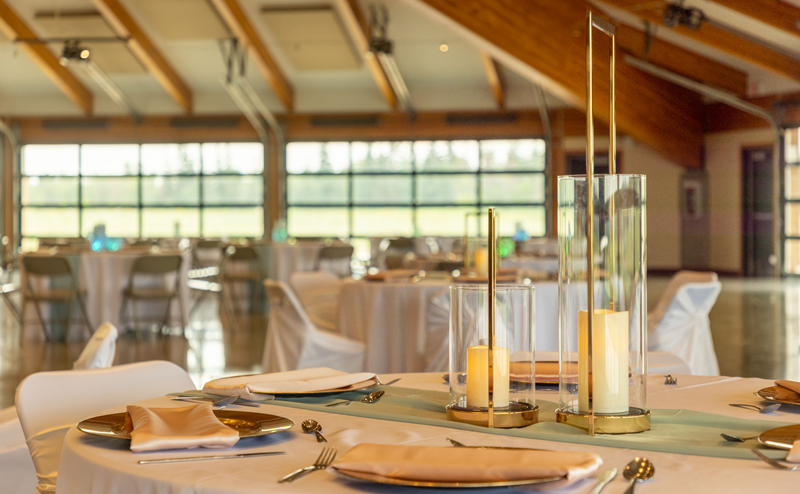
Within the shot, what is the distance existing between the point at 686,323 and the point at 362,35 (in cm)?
957

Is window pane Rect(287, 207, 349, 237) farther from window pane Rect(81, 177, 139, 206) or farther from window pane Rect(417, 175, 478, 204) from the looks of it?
window pane Rect(81, 177, 139, 206)

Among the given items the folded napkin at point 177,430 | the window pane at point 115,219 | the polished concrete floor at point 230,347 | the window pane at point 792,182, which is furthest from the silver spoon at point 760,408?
the window pane at point 115,219

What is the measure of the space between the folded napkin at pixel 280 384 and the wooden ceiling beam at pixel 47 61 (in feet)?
43.0

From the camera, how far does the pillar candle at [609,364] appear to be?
126cm

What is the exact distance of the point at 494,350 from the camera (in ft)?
4.28

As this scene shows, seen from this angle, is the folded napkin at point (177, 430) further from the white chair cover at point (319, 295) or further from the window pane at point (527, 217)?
the window pane at point (527, 217)

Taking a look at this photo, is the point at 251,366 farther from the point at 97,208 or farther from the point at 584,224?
the point at 97,208

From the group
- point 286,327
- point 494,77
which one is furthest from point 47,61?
point 286,327

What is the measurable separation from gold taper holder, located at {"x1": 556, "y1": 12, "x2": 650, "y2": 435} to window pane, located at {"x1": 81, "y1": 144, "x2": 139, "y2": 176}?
52.1ft

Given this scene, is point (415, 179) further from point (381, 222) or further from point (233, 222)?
point (233, 222)

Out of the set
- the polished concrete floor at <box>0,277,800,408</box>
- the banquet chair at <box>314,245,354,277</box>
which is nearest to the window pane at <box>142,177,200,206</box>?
the polished concrete floor at <box>0,277,800,408</box>

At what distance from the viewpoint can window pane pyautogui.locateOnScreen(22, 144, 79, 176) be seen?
16.3 m

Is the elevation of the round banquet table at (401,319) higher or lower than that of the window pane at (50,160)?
lower

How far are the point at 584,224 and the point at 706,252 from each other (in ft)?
45.8
